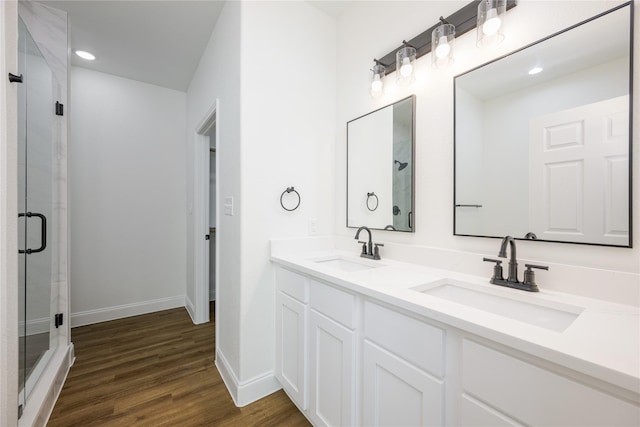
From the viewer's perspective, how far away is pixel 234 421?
1.54 metres

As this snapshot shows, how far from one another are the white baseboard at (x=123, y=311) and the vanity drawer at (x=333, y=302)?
2622mm

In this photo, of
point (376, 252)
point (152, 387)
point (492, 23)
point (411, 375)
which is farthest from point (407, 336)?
point (152, 387)

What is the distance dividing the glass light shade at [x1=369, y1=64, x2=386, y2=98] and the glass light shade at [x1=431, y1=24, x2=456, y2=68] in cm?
40

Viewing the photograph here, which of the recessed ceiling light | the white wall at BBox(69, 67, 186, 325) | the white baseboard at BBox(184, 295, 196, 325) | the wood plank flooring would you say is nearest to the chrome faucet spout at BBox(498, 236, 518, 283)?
the wood plank flooring

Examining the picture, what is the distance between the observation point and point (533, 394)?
0.66 m

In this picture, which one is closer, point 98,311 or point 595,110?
point 595,110

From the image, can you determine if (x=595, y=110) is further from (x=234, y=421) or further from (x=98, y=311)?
(x=98, y=311)

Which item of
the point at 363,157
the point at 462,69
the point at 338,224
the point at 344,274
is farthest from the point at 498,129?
the point at 338,224

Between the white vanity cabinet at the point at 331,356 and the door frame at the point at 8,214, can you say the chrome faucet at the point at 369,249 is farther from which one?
the door frame at the point at 8,214

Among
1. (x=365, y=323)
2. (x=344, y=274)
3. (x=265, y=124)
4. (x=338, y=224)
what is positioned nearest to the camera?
(x=365, y=323)

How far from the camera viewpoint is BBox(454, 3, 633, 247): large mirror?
929mm

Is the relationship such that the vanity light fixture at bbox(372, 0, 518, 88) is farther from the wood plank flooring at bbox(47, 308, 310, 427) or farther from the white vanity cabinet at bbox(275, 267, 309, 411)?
the wood plank flooring at bbox(47, 308, 310, 427)

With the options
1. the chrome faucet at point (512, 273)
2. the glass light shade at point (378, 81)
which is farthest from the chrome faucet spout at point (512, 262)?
the glass light shade at point (378, 81)

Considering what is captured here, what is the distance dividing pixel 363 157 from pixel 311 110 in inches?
20.8
